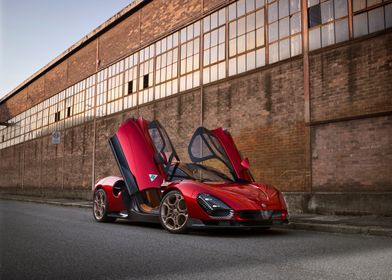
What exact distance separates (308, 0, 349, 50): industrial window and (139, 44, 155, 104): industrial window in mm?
9393

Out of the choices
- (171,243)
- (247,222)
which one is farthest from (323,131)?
(171,243)

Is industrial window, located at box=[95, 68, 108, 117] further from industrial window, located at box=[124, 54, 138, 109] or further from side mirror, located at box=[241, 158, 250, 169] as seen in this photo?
side mirror, located at box=[241, 158, 250, 169]

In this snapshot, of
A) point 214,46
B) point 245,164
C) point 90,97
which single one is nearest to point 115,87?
point 90,97

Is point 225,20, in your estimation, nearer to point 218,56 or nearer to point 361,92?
point 218,56

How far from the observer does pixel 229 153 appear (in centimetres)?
763

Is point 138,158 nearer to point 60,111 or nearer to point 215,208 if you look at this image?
point 215,208

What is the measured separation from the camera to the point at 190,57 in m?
17.6

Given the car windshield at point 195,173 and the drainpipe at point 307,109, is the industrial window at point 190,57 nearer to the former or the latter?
the drainpipe at point 307,109

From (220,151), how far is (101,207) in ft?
10.1

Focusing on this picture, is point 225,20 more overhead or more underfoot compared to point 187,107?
more overhead

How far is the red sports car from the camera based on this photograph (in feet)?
21.7

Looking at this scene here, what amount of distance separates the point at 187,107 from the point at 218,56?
2.40 metres

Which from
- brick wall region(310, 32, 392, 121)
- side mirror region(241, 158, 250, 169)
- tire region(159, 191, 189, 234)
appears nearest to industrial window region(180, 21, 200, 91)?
brick wall region(310, 32, 392, 121)

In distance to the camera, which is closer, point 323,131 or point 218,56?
point 323,131
